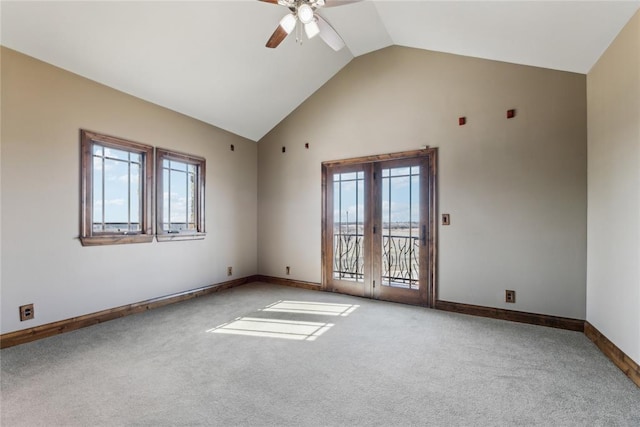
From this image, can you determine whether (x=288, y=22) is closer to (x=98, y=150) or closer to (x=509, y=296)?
(x=98, y=150)

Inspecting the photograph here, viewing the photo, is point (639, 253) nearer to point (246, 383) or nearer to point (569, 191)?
point (569, 191)

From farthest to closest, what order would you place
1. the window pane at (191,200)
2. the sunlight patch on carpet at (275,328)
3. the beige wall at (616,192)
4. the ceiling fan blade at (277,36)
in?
the window pane at (191,200) < the sunlight patch on carpet at (275,328) < the ceiling fan blade at (277,36) < the beige wall at (616,192)

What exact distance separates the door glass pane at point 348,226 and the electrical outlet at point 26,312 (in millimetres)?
3638

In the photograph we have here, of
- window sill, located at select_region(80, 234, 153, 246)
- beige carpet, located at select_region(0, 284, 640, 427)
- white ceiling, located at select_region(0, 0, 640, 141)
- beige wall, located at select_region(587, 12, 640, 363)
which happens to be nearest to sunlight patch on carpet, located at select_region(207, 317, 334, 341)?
beige carpet, located at select_region(0, 284, 640, 427)

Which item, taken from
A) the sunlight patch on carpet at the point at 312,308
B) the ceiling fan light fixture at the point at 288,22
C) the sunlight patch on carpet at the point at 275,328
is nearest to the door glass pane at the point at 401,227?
the sunlight patch on carpet at the point at 312,308

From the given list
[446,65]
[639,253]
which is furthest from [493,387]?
[446,65]

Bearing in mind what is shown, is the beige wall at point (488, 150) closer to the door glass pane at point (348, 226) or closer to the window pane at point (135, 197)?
the door glass pane at point (348, 226)

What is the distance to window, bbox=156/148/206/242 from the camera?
4.21 metres

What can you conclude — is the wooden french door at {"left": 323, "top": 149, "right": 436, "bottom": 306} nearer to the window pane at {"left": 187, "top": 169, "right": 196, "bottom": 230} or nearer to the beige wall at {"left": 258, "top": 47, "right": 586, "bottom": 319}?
the beige wall at {"left": 258, "top": 47, "right": 586, "bottom": 319}

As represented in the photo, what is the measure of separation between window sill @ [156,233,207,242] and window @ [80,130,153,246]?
0.15 m

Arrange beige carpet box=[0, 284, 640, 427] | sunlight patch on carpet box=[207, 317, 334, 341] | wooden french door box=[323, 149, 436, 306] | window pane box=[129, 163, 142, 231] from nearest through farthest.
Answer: beige carpet box=[0, 284, 640, 427], sunlight patch on carpet box=[207, 317, 334, 341], window pane box=[129, 163, 142, 231], wooden french door box=[323, 149, 436, 306]

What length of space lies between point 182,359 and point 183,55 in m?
3.24

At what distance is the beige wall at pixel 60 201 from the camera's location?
286 cm

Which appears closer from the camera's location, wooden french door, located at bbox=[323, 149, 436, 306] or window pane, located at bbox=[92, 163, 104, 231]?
window pane, located at bbox=[92, 163, 104, 231]
